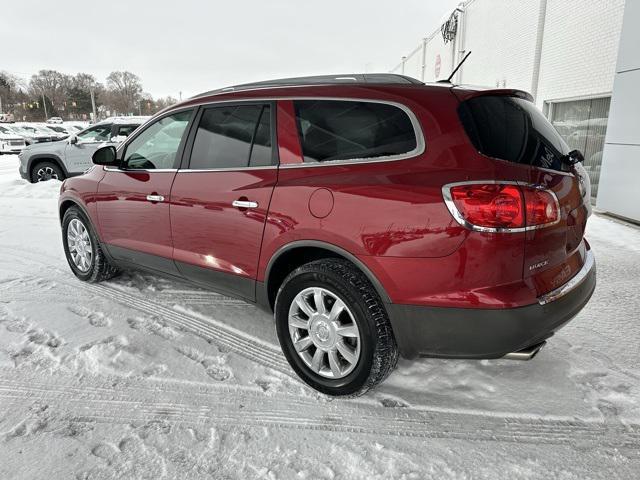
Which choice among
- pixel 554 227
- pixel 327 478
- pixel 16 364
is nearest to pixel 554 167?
pixel 554 227

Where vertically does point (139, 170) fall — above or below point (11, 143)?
above

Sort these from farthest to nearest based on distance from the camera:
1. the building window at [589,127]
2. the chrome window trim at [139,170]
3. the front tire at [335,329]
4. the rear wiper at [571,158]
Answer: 1. the building window at [589,127]
2. the chrome window trim at [139,170]
3. the rear wiper at [571,158]
4. the front tire at [335,329]

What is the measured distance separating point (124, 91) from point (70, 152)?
326 ft

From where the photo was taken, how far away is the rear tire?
1165 centimetres

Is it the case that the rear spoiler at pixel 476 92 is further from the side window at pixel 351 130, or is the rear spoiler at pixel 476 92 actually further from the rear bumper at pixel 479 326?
the rear bumper at pixel 479 326

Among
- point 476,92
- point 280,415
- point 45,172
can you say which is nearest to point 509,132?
point 476,92

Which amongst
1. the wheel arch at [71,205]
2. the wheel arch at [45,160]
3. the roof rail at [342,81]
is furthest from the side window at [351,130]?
the wheel arch at [45,160]

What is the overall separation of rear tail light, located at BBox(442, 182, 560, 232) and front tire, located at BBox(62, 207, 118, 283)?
11.8 ft

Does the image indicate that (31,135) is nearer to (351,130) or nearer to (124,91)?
(351,130)

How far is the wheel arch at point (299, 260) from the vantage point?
8.19 ft

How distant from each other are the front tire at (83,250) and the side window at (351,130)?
271cm

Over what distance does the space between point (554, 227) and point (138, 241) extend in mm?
3151

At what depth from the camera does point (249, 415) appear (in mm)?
2615

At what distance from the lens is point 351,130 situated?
2.65m
